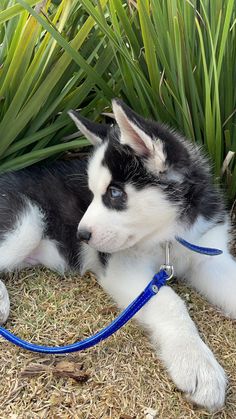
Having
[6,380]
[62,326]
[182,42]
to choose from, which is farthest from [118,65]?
[6,380]

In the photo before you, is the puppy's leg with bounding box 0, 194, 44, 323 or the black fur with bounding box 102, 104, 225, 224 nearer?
the black fur with bounding box 102, 104, 225, 224

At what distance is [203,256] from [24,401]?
1120mm

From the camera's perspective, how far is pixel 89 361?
217 cm

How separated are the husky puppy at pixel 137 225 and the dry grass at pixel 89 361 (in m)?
0.07

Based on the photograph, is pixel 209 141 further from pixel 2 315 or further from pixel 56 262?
pixel 2 315

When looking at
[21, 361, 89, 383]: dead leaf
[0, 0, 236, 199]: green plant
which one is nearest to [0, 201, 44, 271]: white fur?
[0, 0, 236, 199]: green plant

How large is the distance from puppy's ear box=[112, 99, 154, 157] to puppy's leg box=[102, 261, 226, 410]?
60cm

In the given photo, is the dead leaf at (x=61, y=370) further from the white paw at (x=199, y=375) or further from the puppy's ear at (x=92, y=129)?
the puppy's ear at (x=92, y=129)

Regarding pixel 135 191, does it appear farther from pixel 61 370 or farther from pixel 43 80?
pixel 43 80

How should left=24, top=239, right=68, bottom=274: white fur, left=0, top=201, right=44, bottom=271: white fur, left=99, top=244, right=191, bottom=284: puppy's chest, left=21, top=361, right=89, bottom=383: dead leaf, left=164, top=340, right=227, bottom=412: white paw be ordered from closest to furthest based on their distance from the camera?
1. left=164, top=340, right=227, bottom=412: white paw
2. left=21, top=361, right=89, bottom=383: dead leaf
3. left=99, top=244, right=191, bottom=284: puppy's chest
4. left=0, top=201, right=44, bottom=271: white fur
5. left=24, top=239, right=68, bottom=274: white fur

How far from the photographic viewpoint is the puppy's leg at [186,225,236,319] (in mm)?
2559

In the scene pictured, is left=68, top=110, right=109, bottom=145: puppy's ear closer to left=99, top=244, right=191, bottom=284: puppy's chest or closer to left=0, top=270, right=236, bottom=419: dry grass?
left=99, top=244, right=191, bottom=284: puppy's chest

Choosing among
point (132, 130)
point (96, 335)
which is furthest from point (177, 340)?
point (132, 130)

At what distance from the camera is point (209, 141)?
111 inches
